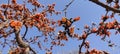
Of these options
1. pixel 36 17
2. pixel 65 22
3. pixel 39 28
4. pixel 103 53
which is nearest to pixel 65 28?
pixel 65 22

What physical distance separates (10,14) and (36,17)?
5353 millimetres

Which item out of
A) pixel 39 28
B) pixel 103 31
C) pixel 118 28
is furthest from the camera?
pixel 39 28

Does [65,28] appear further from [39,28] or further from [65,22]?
[39,28]

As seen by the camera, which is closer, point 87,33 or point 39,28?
point 87,33

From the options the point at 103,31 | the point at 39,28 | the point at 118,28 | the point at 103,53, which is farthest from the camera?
the point at 39,28

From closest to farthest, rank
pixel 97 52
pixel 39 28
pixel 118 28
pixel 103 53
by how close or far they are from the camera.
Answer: pixel 103 53
pixel 97 52
pixel 118 28
pixel 39 28

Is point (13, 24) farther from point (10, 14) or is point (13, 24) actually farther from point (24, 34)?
point (10, 14)

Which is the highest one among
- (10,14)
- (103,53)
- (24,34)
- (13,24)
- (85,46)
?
(10,14)

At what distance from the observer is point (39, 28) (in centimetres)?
1611

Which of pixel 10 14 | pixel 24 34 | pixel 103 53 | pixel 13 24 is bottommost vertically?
pixel 103 53

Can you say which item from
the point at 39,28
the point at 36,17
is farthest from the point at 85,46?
the point at 39,28

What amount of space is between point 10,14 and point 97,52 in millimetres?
7513

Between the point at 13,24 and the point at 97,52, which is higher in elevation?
the point at 13,24

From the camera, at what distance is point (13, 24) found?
369 inches
